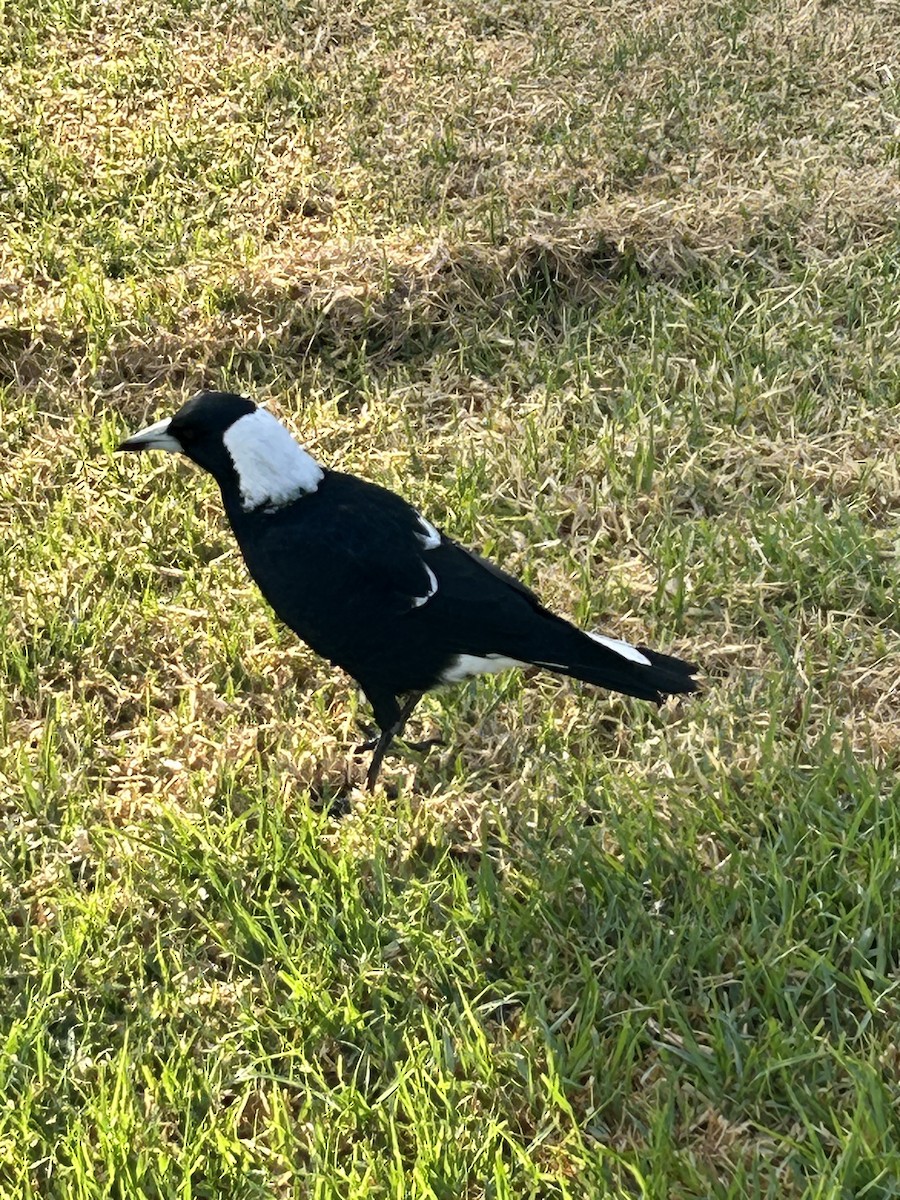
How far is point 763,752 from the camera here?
8.18 ft

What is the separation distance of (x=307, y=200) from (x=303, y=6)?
1348 millimetres

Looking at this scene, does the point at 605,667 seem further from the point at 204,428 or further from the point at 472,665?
the point at 204,428

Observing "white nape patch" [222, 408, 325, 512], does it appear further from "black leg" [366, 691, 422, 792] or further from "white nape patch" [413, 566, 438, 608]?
"black leg" [366, 691, 422, 792]

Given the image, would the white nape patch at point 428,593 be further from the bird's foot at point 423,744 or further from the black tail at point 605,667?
the bird's foot at point 423,744

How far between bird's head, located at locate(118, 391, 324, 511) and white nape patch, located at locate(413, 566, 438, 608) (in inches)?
11.7

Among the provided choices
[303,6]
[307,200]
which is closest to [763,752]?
[307,200]

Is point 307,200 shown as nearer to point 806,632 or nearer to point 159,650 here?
point 159,650

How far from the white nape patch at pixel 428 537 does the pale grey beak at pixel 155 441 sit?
53 centimetres

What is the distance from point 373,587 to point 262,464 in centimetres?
34

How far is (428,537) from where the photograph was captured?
254 centimetres

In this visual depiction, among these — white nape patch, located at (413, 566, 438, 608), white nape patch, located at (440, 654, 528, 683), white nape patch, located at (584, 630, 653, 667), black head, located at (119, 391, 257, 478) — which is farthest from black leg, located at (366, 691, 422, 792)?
black head, located at (119, 391, 257, 478)

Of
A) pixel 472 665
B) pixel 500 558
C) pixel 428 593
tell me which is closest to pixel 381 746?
pixel 472 665

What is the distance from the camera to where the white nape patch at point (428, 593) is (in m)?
2.40

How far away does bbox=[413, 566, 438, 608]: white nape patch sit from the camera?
7.87 ft
